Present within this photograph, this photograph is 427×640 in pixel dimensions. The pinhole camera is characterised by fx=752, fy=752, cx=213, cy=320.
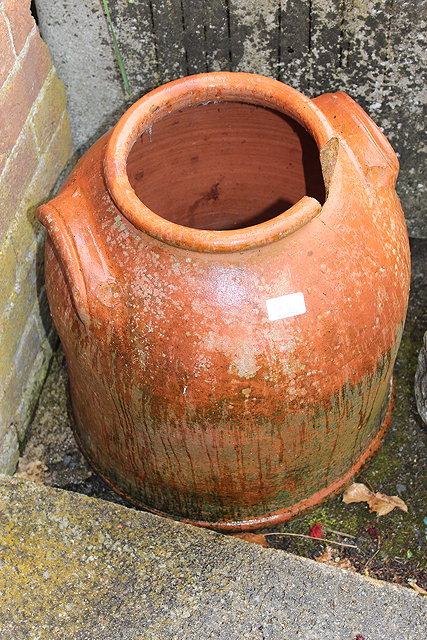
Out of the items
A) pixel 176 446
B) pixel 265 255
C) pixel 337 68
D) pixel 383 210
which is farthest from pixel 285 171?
pixel 176 446

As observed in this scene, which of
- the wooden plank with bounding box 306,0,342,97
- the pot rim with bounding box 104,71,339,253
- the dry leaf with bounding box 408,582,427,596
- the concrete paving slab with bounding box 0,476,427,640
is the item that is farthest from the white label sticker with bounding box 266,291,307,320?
the wooden plank with bounding box 306,0,342,97

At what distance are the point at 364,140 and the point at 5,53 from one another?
1145 millimetres

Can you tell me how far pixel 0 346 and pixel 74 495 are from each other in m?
0.58

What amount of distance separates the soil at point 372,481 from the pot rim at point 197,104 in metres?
1.06

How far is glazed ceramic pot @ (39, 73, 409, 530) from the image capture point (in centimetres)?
186

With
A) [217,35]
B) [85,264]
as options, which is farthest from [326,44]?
[85,264]

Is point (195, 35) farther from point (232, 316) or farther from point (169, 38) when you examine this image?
point (232, 316)

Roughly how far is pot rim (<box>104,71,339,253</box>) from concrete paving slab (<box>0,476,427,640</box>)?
2.69ft

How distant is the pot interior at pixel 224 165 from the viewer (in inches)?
94.0

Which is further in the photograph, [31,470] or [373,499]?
[31,470]

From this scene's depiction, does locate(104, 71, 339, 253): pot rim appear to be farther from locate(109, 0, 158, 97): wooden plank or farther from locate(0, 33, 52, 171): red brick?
locate(109, 0, 158, 97): wooden plank

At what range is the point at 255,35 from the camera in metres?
2.61

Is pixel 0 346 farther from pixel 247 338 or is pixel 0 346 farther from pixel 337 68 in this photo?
pixel 337 68

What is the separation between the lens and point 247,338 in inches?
73.4
